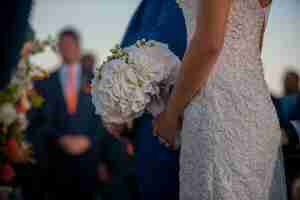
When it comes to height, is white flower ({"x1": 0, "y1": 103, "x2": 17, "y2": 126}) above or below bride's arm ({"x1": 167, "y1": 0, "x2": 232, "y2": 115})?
below

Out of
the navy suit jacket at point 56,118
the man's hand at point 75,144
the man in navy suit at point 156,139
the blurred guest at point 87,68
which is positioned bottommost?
the man's hand at point 75,144

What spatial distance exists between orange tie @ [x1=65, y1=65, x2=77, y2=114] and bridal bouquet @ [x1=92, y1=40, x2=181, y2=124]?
4.60 metres

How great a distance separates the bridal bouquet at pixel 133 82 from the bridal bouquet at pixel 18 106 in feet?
4.66

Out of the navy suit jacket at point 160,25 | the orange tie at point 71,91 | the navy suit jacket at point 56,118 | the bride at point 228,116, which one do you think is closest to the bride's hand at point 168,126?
the bride at point 228,116

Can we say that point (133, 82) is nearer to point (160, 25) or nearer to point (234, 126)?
point (234, 126)

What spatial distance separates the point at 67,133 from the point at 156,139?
4.06 m

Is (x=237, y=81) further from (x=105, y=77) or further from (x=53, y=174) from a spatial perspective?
(x=53, y=174)

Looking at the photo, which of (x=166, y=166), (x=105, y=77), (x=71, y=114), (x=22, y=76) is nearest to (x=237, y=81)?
(x=105, y=77)

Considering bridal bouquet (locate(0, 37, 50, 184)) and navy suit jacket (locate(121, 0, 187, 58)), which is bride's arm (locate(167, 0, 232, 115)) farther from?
bridal bouquet (locate(0, 37, 50, 184))

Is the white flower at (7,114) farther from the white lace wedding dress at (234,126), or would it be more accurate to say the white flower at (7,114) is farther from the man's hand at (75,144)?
the man's hand at (75,144)

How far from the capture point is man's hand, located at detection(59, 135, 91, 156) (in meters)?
6.87

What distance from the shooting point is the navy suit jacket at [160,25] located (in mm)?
2844

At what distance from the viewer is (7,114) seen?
12.2ft

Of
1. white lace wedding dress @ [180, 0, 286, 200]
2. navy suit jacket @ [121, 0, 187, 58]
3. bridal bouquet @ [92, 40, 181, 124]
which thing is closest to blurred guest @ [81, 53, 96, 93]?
navy suit jacket @ [121, 0, 187, 58]
